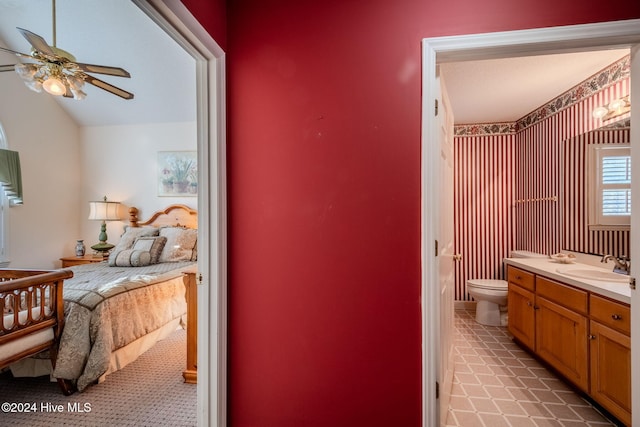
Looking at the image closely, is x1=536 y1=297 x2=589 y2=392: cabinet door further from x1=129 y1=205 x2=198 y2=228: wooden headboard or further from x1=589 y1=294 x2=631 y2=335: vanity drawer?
x1=129 y1=205 x2=198 y2=228: wooden headboard

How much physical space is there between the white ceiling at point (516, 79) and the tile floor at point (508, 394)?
2350mm

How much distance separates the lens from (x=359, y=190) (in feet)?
4.86

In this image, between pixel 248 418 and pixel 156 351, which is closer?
pixel 248 418

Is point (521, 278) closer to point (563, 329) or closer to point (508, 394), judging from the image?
point (563, 329)

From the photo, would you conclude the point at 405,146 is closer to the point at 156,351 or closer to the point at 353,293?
the point at 353,293

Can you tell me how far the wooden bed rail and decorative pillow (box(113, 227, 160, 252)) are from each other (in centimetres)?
149

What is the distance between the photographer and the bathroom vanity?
170 centimetres

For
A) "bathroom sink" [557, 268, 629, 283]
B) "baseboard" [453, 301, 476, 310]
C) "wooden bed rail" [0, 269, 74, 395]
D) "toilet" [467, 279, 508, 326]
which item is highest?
"bathroom sink" [557, 268, 629, 283]

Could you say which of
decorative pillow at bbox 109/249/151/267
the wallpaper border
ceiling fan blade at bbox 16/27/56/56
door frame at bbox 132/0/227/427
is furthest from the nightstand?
the wallpaper border

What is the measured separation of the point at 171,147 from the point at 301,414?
13.0 feet

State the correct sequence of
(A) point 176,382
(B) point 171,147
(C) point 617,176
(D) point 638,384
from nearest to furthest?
1. (D) point 638,384
2. (A) point 176,382
3. (C) point 617,176
4. (B) point 171,147

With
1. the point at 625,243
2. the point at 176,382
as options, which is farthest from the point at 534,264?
the point at 176,382

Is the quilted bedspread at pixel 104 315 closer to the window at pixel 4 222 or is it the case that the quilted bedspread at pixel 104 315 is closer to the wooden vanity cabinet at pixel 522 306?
the window at pixel 4 222

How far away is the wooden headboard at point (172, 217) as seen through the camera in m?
4.19
